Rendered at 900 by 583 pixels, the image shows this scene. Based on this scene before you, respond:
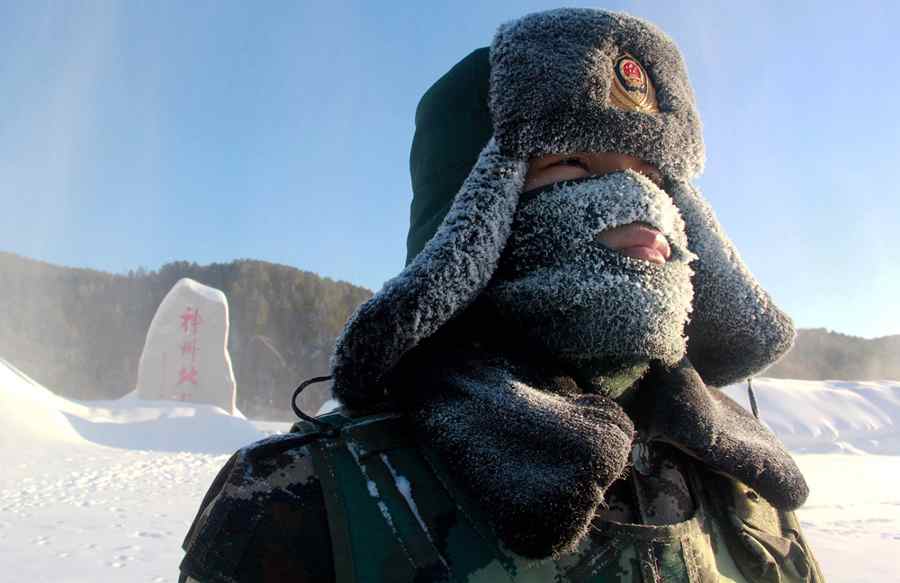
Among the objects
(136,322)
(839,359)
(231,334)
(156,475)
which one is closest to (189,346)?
(156,475)

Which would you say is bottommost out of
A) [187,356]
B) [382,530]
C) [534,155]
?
[382,530]

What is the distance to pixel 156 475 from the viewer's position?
820 cm

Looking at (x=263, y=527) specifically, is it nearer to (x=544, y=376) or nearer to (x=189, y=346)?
(x=544, y=376)

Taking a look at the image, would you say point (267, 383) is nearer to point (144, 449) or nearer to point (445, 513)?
point (144, 449)

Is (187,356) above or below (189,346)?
below

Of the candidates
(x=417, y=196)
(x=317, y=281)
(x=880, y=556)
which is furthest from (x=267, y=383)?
(x=417, y=196)

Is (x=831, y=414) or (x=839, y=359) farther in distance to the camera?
(x=839, y=359)

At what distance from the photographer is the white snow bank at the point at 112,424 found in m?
10.0

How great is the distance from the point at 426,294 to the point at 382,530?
0.36 meters

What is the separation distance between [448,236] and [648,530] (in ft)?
1.87

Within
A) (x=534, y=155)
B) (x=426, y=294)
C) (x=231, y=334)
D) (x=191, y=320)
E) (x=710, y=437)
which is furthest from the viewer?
(x=231, y=334)

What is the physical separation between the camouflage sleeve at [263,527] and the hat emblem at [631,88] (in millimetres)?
906

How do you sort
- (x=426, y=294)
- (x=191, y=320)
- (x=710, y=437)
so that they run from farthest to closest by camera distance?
(x=191, y=320) < (x=710, y=437) < (x=426, y=294)

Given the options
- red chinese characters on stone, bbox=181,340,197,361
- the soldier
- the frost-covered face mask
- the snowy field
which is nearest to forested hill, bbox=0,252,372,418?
red chinese characters on stone, bbox=181,340,197,361
